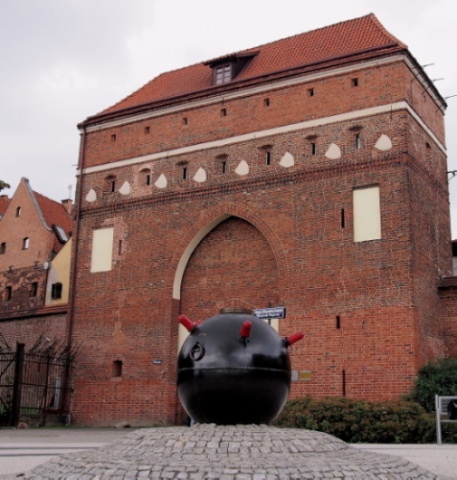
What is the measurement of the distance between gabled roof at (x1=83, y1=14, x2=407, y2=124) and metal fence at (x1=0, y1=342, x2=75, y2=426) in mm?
8786

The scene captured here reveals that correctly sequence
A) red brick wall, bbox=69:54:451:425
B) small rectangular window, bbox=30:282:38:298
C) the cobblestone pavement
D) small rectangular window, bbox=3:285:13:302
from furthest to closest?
small rectangular window, bbox=3:285:13:302, small rectangular window, bbox=30:282:38:298, red brick wall, bbox=69:54:451:425, the cobblestone pavement

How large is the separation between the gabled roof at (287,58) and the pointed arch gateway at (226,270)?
4.84m

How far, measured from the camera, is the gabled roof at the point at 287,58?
71.1 feet

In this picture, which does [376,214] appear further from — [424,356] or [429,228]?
[424,356]

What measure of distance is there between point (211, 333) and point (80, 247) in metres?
18.4

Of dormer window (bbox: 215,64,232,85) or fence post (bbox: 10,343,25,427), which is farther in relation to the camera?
dormer window (bbox: 215,64,232,85)

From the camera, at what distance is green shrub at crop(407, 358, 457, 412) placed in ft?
57.4

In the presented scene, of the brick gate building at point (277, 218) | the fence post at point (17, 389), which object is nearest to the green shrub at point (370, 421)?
the brick gate building at point (277, 218)

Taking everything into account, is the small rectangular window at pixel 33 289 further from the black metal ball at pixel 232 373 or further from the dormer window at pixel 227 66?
the black metal ball at pixel 232 373

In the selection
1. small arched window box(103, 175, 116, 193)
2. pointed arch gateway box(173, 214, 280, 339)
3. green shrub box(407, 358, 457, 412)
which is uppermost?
small arched window box(103, 175, 116, 193)

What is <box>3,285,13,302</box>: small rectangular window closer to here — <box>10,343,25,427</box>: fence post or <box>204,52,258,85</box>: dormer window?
<box>10,343,25,427</box>: fence post

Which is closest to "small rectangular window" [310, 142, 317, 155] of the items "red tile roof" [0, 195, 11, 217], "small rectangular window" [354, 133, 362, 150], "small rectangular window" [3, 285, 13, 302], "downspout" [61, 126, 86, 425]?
"small rectangular window" [354, 133, 362, 150]

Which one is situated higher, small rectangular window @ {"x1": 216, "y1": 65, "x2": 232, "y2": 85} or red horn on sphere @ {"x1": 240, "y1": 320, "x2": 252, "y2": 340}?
small rectangular window @ {"x1": 216, "y1": 65, "x2": 232, "y2": 85}

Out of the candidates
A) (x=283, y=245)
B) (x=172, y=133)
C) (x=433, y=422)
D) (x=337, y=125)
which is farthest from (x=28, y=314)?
(x=433, y=422)
